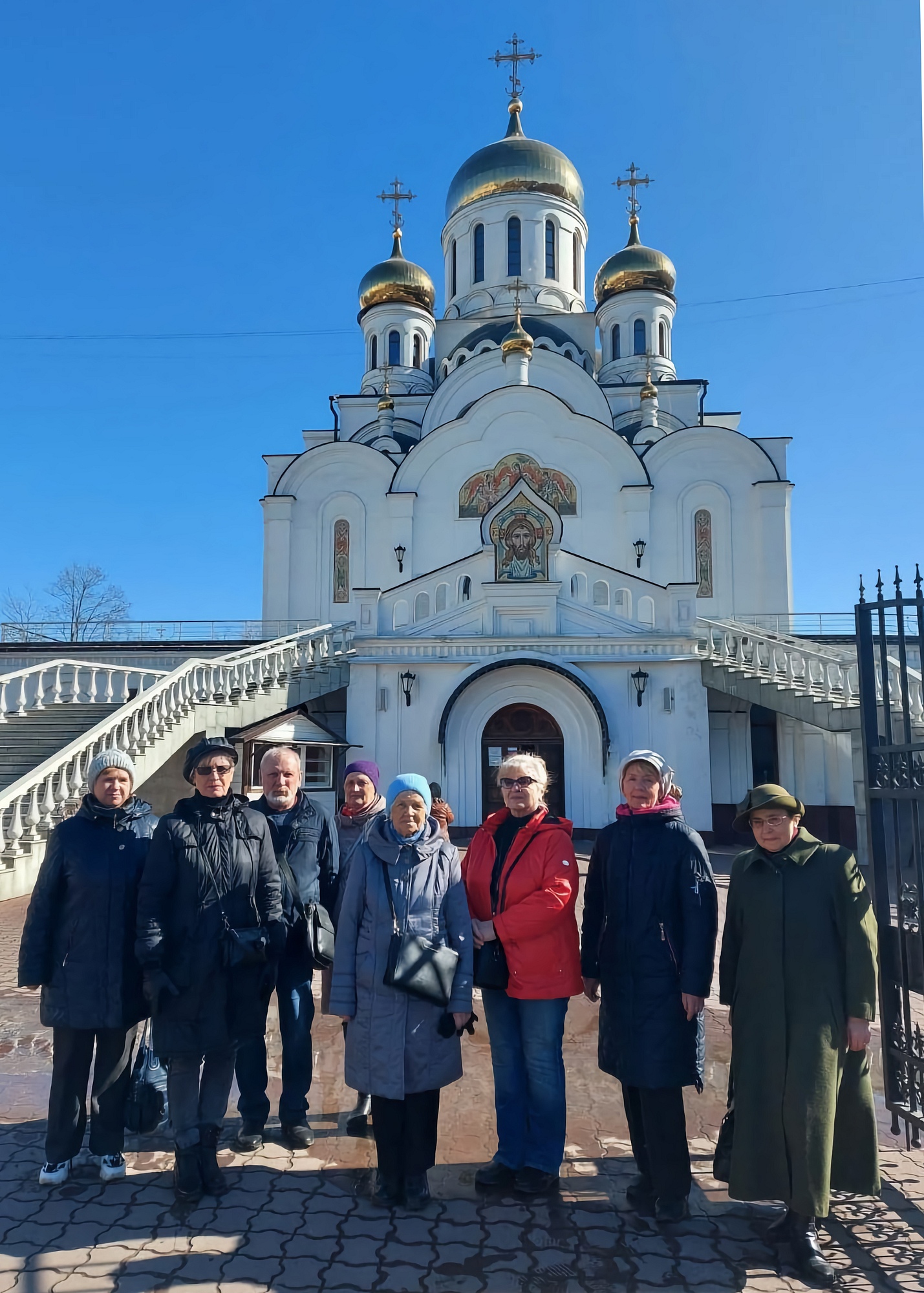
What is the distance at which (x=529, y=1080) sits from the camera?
3.49 metres

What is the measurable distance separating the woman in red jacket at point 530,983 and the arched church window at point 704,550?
17.7 metres

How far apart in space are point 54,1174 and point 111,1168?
0.22m

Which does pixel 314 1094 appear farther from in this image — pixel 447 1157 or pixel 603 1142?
pixel 603 1142

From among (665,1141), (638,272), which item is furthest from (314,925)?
(638,272)

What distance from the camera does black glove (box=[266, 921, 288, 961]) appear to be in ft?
11.9

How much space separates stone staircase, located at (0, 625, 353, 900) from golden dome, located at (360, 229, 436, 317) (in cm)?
1724

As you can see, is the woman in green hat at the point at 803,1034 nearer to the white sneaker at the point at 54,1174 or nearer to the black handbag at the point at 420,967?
the black handbag at the point at 420,967

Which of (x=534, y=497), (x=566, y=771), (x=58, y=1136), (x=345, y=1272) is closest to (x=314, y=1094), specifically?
(x=58, y=1136)

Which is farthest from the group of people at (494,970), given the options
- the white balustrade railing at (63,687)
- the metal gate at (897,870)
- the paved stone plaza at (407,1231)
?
the white balustrade railing at (63,687)

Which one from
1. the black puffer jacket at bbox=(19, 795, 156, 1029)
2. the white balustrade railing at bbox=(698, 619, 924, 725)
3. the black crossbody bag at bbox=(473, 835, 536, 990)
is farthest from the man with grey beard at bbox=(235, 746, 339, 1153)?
the white balustrade railing at bbox=(698, 619, 924, 725)

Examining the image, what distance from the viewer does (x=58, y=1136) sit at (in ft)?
11.4

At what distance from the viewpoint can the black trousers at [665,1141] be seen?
10.5 ft

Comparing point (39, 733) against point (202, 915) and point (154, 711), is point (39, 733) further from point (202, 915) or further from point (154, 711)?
point (202, 915)

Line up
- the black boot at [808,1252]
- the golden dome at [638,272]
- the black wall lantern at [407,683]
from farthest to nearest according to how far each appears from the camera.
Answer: the golden dome at [638,272]
the black wall lantern at [407,683]
the black boot at [808,1252]
